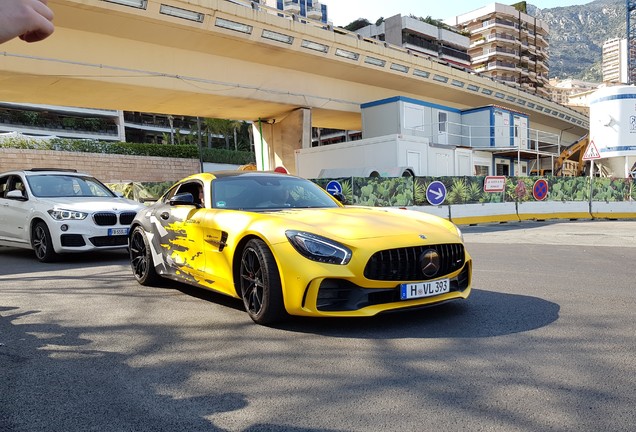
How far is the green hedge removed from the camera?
35.6m

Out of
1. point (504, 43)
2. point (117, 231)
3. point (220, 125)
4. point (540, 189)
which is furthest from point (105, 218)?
point (504, 43)

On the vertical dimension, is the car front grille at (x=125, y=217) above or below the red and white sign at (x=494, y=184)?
below

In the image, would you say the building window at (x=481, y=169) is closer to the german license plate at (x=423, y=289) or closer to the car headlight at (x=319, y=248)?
the german license plate at (x=423, y=289)

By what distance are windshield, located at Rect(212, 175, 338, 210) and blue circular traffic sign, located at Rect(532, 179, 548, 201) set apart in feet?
56.5

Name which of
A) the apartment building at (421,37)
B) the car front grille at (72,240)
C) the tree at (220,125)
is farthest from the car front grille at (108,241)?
A: the apartment building at (421,37)

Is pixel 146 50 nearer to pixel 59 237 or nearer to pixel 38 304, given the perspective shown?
pixel 59 237

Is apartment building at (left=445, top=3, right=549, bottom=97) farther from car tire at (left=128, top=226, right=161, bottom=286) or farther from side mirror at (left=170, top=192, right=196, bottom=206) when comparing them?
side mirror at (left=170, top=192, right=196, bottom=206)

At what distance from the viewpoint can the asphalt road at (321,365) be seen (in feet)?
8.72

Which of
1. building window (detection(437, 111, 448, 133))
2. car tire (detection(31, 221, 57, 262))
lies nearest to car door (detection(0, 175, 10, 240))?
car tire (detection(31, 221, 57, 262))

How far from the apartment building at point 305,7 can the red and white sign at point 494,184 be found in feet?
268

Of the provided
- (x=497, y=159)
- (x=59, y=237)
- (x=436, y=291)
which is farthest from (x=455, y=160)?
(x=436, y=291)

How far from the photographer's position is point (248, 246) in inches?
178

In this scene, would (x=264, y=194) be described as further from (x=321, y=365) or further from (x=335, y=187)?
(x=335, y=187)

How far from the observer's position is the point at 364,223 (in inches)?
181
